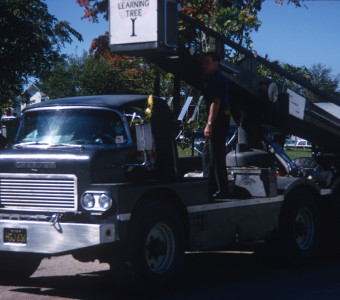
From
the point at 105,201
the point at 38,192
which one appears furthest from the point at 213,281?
the point at 38,192

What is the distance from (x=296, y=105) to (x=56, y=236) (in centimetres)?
492

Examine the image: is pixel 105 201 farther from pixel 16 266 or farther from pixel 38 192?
pixel 16 266

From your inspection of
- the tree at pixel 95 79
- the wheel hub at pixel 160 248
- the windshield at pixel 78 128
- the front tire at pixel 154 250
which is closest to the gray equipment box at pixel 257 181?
the front tire at pixel 154 250

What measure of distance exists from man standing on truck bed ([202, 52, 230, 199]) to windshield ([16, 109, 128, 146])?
145 centimetres

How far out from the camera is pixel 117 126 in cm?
773

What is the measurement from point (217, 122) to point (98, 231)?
2774mm

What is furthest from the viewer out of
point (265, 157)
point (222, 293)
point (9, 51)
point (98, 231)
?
point (9, 51)

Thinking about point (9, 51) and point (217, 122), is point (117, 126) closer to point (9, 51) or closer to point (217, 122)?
point (217, 122)

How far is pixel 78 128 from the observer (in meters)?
7.72

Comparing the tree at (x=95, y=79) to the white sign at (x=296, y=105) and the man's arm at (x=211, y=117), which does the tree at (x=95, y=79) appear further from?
the man's arm at (x=211, y=117)

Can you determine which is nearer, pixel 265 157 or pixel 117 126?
pixel 117 126

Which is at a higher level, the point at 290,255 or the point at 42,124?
the point at 42,124

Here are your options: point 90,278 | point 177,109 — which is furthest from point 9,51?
point 90,278

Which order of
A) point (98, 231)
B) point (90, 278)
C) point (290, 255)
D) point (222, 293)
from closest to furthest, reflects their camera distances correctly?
point (98, 231)
point (222, 293)
point (90, 278)
point (290, 255)
